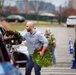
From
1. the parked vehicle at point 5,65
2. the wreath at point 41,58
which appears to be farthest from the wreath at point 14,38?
the parked vehicle at point 5,65

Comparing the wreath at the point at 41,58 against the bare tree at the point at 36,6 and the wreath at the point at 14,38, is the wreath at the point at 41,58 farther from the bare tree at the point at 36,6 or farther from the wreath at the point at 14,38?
the bare tree at the point at 36,6

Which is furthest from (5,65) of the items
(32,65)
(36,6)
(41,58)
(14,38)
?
(36,6)

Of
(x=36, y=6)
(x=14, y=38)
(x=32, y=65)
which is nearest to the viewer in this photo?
(x=14, y=38)

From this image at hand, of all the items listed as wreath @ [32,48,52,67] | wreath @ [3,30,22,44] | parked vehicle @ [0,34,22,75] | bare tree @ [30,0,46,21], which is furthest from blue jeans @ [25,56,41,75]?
bare tree @ [30,0,46,21]

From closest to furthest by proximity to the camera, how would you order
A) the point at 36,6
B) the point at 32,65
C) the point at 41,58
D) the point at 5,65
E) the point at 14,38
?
the point at 5,65 → the point at 14,38 → the point at 41,58 → the point at 32,65 → the point at 36,6

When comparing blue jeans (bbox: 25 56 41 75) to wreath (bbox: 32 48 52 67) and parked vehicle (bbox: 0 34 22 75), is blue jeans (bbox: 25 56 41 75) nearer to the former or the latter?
wreath (bbox: 32 48 52 67)

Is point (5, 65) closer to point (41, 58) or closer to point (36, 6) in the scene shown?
point (41, 58)

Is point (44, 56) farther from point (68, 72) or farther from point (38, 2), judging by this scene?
point (38, 2)

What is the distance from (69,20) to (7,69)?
224ft

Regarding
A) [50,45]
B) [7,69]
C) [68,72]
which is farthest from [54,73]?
[7,69]

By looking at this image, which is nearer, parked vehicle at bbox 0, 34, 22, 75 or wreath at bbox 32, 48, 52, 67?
parked vehicle at bbox 0, 34, 22, 75

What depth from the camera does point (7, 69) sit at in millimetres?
5266

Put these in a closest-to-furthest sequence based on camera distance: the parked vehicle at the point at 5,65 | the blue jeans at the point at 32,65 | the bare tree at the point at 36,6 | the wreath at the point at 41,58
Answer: the parked vehicle at the point at 5,65, the wreath at the point at 41,58, the blue jeans at the point at 32,65, the bare tree at the point at 36,6

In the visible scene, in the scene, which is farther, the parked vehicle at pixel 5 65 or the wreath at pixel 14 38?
the wreath at pixel 14 38
